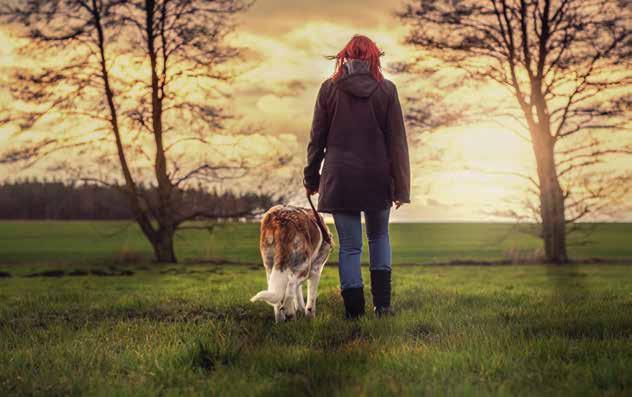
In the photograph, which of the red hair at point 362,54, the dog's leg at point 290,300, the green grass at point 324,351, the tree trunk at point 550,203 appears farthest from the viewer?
the tree trunk at point 550,203

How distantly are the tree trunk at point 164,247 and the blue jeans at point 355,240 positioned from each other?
608 inches

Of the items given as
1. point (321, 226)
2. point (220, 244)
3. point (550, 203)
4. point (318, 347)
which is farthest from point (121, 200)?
point (318, 347)

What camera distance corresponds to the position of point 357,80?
569cm

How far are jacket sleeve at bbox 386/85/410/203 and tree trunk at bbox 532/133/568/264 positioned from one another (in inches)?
600

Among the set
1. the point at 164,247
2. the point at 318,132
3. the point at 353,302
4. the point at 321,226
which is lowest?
the point at 353,302

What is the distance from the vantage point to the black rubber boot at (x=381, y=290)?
6.10 m

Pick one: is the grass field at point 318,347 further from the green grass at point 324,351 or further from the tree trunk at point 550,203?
the tree trunk at point 550,203

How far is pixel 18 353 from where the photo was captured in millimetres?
4695

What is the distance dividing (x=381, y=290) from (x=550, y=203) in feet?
49.9

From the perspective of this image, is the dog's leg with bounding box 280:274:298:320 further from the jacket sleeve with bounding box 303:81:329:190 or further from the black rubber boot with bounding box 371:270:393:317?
the jacket sleeve with bounding box 303:81:329:190

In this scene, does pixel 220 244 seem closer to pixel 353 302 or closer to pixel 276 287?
pixel 353 302

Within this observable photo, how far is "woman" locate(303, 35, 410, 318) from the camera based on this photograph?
568 cm

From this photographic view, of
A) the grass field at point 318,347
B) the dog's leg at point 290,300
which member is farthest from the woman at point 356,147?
the grass field at point 318,347

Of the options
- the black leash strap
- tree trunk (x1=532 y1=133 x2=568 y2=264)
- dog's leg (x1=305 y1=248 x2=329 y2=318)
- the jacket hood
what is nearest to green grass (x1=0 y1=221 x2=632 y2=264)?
tree trunk (x1=532 y1=133 x2=568 y2=264)
